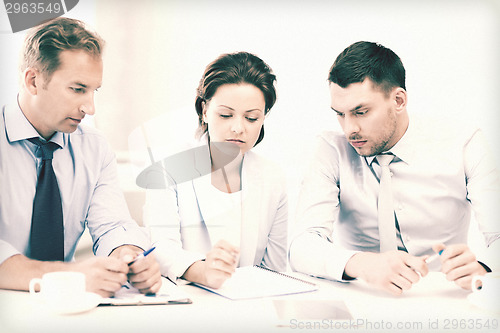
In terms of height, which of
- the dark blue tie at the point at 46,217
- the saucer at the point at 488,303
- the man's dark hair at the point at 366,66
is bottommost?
the saucer at the point at 488,303

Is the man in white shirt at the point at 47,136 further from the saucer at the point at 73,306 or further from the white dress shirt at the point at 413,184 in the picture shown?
the white dress shirt at the point at 413,184

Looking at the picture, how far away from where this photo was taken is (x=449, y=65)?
1.81m

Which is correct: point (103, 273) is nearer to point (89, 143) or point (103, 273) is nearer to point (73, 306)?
point (73, 306)

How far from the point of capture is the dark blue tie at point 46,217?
1.56 meters

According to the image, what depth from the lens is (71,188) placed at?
5.52ft

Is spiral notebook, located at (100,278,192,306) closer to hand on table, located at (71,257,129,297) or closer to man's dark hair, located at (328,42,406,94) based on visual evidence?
hand on table, located at (71,257,129,297)

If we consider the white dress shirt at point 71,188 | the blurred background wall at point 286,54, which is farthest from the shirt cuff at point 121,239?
the blurred background wall at point 286,54

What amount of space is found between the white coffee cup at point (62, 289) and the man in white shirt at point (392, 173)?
2.45 feet

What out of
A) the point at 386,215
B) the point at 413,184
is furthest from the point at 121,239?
the point at 413,184

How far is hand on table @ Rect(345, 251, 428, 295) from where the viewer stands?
1387 mm

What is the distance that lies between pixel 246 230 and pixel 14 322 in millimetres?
834

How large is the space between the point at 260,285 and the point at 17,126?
944mm

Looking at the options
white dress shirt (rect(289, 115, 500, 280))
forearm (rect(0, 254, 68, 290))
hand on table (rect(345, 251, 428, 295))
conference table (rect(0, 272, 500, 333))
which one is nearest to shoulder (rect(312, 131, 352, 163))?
white dress shirt (rect(289, 115, 500, 280))

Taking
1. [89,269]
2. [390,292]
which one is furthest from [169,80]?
[390,292]
